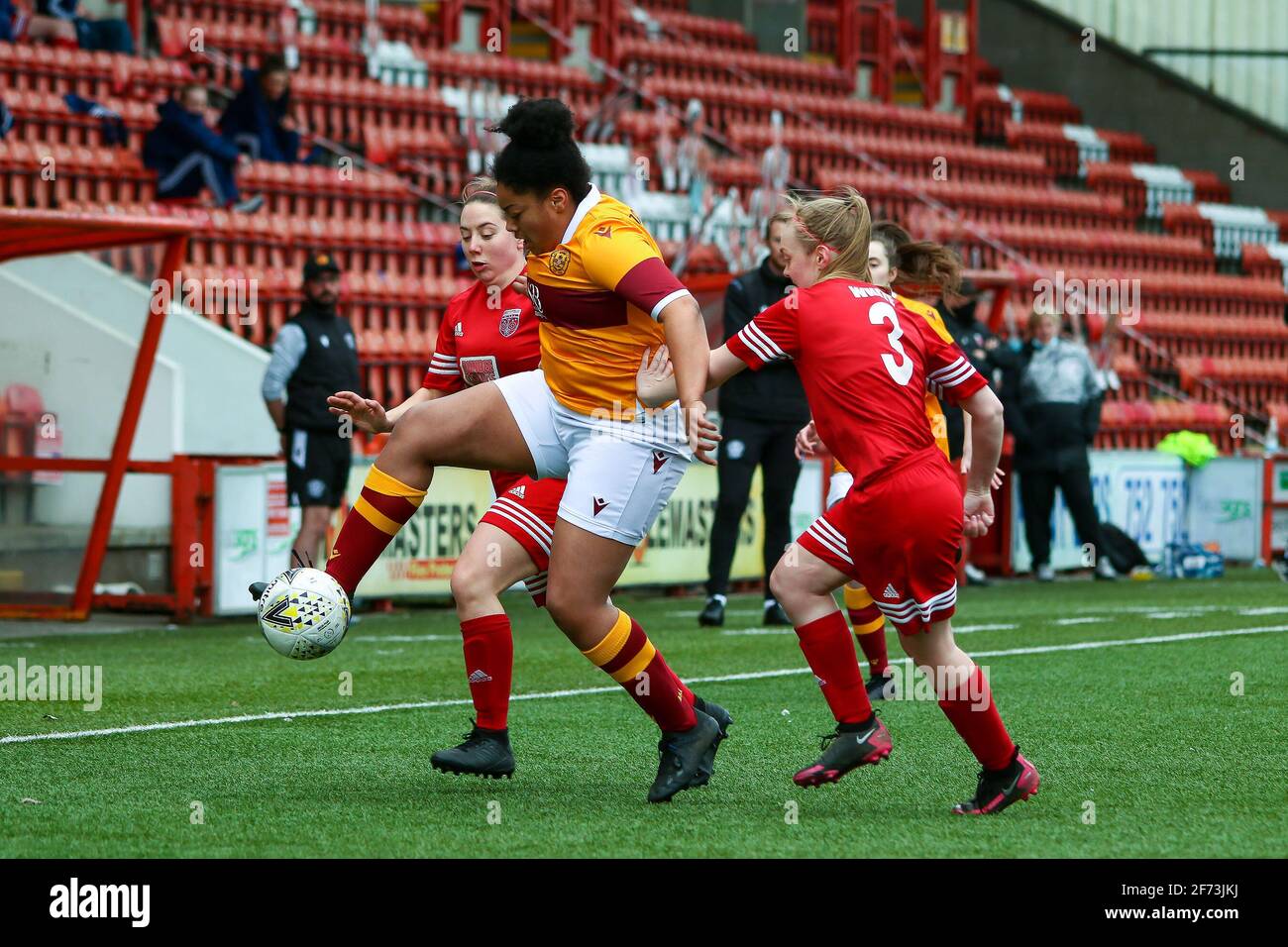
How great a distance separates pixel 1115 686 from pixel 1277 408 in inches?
583

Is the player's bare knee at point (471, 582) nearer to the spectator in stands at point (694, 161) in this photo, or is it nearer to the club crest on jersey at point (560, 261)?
the club crest on jersey at point (560, 261)

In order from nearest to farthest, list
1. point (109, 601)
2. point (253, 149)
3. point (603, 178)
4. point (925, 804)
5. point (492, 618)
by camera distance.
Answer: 1. point (925, 804)
2. point (492, 618)
3. point (109, 601)
4. point (253, 149)
5. point (603, 178)

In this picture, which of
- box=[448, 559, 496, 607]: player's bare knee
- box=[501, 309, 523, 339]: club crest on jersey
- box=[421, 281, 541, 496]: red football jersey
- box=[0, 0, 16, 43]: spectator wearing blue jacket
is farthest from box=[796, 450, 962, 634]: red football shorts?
box=[0, 0, 16, 43]: spectator wearing blue jacket

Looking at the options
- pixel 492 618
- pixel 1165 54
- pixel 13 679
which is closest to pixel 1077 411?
pixel 13 679

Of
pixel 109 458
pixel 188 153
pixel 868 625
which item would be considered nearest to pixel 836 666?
pixel 868 625

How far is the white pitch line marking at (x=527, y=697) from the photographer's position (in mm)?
6262

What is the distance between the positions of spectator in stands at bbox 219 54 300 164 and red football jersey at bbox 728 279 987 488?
31.8 ft

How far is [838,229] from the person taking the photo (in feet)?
16.5

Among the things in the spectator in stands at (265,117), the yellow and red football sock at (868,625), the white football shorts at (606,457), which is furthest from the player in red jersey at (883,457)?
the spectator in stands at (265,117)

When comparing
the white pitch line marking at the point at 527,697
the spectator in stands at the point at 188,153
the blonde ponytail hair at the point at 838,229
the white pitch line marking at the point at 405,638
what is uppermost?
the spectator in stands at the point at 188,153

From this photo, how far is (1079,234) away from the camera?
21422mm

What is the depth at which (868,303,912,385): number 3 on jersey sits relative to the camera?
4.88 metres

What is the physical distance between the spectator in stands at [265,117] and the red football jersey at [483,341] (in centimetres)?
849

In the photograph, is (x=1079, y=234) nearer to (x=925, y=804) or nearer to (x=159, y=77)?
(x=159, y=77)
